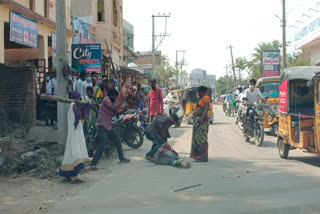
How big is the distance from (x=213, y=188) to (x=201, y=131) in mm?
2820

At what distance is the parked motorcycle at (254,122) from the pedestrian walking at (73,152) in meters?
6.15

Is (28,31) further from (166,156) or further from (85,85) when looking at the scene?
(166,156)

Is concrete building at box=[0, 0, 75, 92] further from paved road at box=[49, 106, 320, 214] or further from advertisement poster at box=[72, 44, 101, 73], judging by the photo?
paved road at box=[49, 106, 320, 214]

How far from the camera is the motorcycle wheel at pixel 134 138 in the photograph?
1103cm

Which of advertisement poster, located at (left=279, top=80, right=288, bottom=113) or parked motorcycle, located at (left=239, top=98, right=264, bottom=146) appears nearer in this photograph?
advertisement poster, located at (left=279, top=80, right=288, bottom=113)

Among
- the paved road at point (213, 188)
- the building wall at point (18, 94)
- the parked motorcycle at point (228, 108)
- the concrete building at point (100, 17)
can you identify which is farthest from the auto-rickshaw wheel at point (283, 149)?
the concrete building at point (100, 17)

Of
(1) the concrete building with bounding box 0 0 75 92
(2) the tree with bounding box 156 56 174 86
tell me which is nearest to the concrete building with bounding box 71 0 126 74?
(1) the concrete building with bounding box 0 0 75 92

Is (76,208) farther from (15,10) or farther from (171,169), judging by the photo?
(15,10)

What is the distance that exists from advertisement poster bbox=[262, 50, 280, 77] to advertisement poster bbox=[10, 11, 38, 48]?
23.8 metres

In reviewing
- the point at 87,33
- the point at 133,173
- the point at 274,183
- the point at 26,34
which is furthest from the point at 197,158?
the point at 87,33

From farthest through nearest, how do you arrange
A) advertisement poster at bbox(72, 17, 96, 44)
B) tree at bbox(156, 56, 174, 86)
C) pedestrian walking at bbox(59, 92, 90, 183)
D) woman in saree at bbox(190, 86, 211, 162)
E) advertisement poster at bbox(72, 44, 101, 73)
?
tree at bbox(156, 56, 174, 86)
advertisement poster at bbox(72, 17, 96, 44)
advertisement poster at bbox(72, 44, 101, 73)
woman in saree at bbox(190, 86, 211, 162)
pedestrian walking at bbox(59, 92, 90, 183)

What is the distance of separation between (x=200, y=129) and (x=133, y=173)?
207 cm

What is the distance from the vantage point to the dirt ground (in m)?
5.76

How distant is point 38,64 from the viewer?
17469 millimetres
